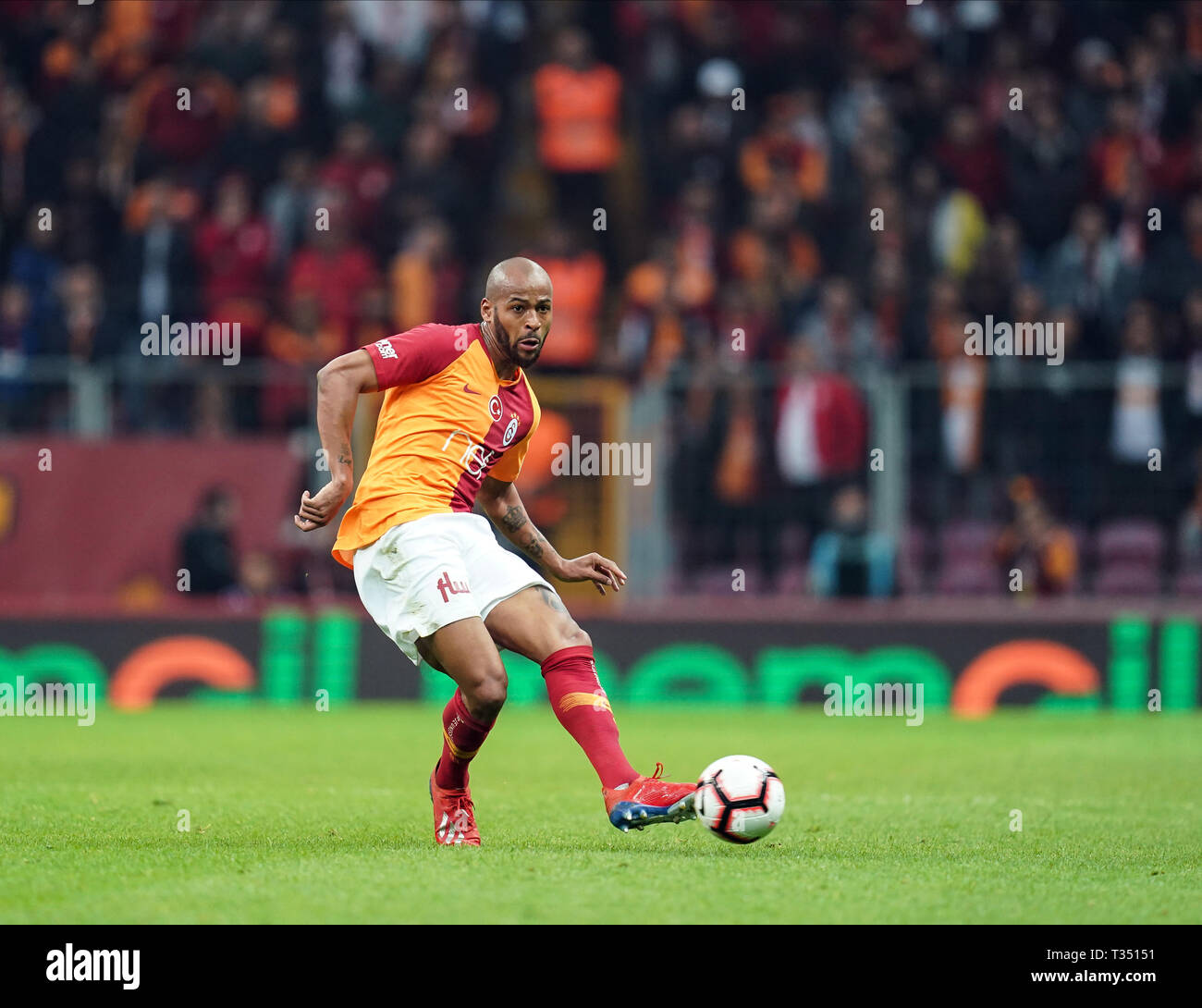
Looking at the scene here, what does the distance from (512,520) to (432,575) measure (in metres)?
0.97

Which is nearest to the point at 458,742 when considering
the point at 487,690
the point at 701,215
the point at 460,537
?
the point at 487,690

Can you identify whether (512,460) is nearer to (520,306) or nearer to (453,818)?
(520,306)

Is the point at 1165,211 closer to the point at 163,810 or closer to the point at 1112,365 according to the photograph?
the point at 1112,365

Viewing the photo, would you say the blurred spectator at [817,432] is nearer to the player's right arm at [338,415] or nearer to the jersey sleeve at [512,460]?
the jersey sleeve at [512,460]

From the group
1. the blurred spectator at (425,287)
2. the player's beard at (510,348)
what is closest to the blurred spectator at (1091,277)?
the blurred spectator at (425,287)

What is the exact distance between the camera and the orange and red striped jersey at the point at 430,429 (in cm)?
765

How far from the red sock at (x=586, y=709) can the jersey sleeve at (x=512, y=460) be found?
925 millimetres

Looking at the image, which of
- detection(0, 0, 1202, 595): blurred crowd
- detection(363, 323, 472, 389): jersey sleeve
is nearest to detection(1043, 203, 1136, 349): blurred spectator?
detection(0, 0, 1202, 595): blurred crowd

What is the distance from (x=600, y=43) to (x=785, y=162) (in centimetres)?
304

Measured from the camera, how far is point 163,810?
339 inches

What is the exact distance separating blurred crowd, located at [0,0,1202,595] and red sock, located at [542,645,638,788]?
806 cm

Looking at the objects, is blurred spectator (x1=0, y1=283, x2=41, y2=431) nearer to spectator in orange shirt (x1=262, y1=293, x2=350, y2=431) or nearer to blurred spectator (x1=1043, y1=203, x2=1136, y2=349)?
spectator in orange shirt (x1=262, y1=293, x2=350, y2=431)

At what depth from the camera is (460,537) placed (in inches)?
302
